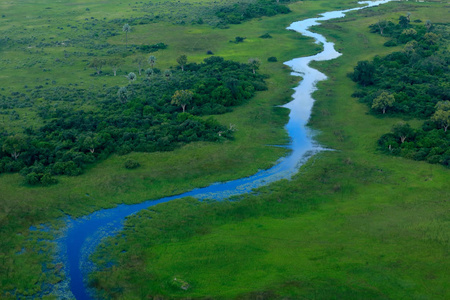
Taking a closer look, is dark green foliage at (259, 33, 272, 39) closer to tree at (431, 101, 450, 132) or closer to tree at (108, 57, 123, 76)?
tree at (108, 57, 123, 76)

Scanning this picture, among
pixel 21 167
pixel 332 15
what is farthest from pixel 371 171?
pixel 332 15

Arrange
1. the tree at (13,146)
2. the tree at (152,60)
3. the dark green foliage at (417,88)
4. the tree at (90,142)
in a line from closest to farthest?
the tree at (13,146), the tree at (90,142), the dark green foliage at (417,88), the tree at (152,60)

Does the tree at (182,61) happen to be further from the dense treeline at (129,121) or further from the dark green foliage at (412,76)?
the dark green foliage at (412,76)

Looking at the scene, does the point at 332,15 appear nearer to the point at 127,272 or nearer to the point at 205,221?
the point at 205,221

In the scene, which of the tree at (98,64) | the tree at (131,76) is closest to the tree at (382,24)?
the tree at (131,76)

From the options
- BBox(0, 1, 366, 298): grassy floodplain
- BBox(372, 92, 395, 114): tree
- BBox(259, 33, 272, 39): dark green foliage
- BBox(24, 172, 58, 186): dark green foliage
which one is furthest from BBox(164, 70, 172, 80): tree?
BBox(24, 172, 58, 186): dark green foliage

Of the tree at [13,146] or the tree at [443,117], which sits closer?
the tree at [13,146]
